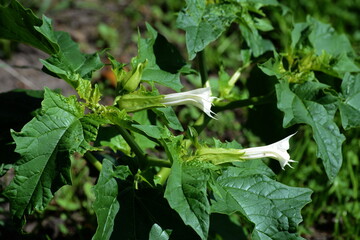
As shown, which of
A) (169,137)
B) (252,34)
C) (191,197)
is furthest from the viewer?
(252,34)

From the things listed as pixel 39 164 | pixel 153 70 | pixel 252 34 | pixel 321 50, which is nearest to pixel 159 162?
pixel 153 70

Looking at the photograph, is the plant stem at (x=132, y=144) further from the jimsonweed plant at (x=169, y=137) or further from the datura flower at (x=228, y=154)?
the datura flower at (x=228, y=154)

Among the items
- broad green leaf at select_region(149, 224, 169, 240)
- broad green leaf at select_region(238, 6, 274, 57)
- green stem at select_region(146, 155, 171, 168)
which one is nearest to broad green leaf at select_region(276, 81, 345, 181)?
broad green leaf at select_region(238, 6, 274, 57)

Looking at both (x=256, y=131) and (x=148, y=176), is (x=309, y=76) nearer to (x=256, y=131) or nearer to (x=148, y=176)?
(x=256, y=131)

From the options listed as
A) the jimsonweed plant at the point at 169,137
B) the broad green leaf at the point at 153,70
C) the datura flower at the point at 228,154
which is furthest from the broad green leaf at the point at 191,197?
the broad green leaf at the point at 153,70

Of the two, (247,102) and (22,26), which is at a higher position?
(22,26)

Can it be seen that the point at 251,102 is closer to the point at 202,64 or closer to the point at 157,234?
the point at 202,64

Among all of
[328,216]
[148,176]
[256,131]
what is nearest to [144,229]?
[148,176]
